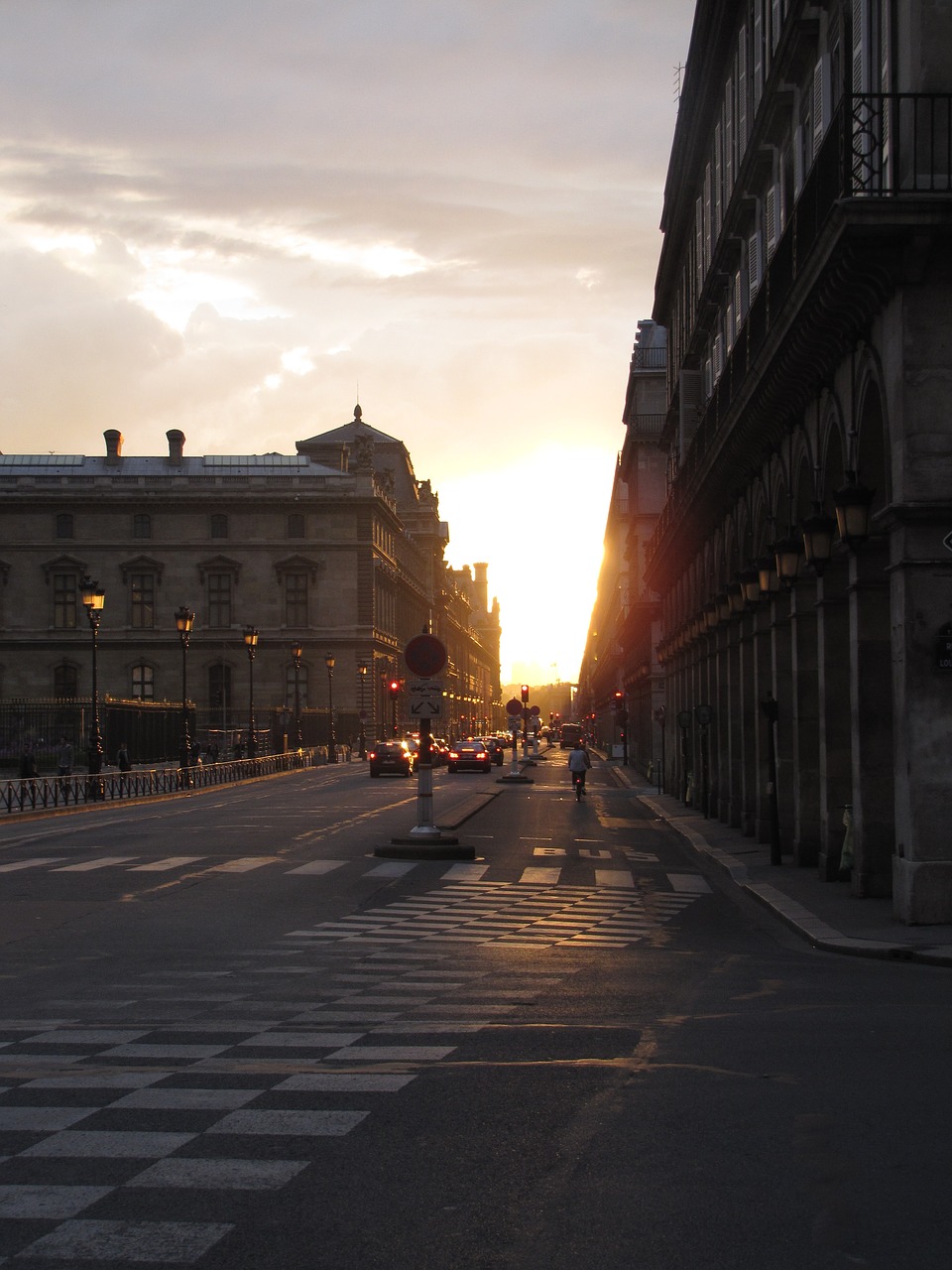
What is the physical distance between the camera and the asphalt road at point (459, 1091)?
17.7ft

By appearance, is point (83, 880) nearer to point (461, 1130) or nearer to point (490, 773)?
point (461, 1130)

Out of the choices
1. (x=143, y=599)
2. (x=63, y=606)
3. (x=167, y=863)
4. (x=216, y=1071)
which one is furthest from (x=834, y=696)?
(x=63, y=606)

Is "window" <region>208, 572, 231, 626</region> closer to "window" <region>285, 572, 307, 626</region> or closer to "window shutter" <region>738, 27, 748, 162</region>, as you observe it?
"window" <region>285, 572, 307, 626</region>

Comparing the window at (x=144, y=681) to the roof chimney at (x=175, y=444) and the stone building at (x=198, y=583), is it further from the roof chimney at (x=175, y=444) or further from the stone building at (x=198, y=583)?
the roof chimney at (x=175, y=444)

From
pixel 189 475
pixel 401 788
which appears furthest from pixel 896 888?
pixel 189 475

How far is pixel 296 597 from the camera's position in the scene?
347ft

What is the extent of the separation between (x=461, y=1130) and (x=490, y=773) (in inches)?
2589

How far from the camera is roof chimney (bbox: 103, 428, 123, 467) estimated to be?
112812 mm

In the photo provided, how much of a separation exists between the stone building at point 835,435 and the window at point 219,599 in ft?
243

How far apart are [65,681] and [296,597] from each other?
16276 millimetres

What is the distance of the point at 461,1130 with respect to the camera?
6.83m

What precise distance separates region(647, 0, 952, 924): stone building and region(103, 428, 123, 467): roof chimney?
84356 millimetres

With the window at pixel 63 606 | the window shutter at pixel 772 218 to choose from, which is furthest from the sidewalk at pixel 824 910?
the window at pixel 63 606

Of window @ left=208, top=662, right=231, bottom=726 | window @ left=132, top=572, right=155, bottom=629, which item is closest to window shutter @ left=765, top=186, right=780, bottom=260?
window @ left=208, top=662, right=231, bottom=726
